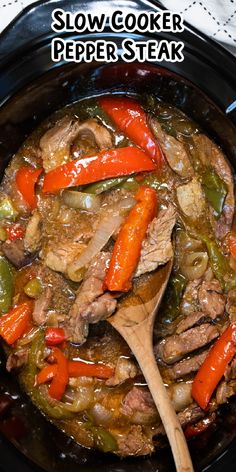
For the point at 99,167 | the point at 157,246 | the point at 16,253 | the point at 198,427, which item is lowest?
the point at 198,427

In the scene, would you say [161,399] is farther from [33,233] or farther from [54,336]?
[33,233]

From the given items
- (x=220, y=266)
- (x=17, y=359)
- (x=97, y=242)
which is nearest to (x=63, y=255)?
(x=97, y=242)

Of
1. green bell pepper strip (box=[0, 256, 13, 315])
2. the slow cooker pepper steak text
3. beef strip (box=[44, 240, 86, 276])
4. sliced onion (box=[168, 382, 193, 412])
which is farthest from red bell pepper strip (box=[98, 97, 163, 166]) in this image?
sliced onion (box=[168, 382, 193, 412])

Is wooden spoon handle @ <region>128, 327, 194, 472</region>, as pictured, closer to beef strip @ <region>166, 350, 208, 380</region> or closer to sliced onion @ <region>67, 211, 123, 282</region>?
beef strip @ <region>166, 350, 208, 380</region>

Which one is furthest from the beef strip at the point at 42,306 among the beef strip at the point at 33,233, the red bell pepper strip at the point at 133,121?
the red bell pepper strip at the point at 133,121

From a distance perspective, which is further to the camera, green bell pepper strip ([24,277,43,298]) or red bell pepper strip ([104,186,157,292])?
green bell pepper strip ([24,277,43,298])
